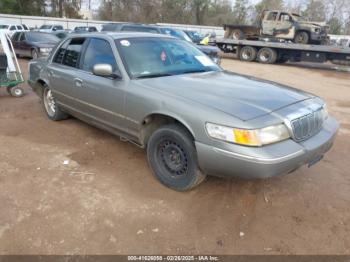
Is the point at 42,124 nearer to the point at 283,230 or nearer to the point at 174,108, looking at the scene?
the point at 174,108

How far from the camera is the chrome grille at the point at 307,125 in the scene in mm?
2969

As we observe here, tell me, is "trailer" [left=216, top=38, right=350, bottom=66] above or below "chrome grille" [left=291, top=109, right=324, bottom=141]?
below

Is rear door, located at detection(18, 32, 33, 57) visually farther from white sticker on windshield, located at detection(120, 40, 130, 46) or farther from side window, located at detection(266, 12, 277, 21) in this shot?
side window, located at detection(266, 12, 277, 21)

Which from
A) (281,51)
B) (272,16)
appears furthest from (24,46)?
(272,16)

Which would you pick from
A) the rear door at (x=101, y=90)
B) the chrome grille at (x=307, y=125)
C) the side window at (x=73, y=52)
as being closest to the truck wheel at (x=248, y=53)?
the side window at (x=73, y=52)

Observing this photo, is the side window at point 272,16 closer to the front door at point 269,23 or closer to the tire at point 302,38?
the front door at point 269,23

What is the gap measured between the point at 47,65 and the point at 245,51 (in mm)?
16147

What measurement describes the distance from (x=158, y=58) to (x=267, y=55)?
16.1 m

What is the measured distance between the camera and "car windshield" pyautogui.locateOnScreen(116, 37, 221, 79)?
3.80m

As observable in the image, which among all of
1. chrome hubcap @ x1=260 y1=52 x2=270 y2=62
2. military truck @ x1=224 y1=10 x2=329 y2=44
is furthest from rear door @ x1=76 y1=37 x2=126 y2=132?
military truck @ x1=224 y1=10 x2=329 y2=44

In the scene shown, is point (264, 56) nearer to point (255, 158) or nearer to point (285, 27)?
point (285, 27)

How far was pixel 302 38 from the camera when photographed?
1923cm

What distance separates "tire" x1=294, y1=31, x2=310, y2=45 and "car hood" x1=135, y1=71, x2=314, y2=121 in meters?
17.4

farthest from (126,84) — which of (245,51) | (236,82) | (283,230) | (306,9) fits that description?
(306,9)
